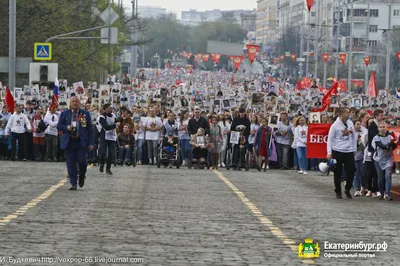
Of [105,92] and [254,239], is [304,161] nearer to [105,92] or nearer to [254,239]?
[105,92]

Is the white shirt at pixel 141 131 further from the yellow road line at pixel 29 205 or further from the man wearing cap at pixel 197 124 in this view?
the yellow road line at pixel 29 205

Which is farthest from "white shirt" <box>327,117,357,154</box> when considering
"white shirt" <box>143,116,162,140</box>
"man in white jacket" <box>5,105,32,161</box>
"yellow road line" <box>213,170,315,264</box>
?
"man in white jacket" <box>5,105,32,161</box>

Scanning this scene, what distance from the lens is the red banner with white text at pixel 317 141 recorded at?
31609mm

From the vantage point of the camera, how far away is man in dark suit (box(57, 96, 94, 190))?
23422mm

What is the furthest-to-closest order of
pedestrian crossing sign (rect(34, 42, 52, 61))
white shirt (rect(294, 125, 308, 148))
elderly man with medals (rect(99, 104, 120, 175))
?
pedestrian crossing sign (rect(34, 42, 52, 61)) → white shirt (rect(294, 125, 308, 148)) → elderly man with medals (rect(99, 104, 120, 175))

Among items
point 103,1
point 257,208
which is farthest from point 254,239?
point 103,1

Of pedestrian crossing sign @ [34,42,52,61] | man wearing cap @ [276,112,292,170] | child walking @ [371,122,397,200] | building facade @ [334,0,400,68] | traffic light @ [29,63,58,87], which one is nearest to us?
child walking @ [371,122,397,200]

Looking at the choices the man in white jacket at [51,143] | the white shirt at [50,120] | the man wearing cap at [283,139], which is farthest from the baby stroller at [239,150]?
the man in white jacket at [51,143]

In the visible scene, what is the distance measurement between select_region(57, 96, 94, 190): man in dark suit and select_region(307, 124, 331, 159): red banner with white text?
921 centimetres

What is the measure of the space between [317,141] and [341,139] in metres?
7.75

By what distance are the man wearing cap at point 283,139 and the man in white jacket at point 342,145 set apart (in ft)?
47.8

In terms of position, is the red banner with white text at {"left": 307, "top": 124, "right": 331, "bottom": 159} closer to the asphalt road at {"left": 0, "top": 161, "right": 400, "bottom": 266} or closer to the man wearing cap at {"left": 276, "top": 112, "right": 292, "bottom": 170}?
the asphalt road at {"left": 0, "top": 161, "right": 400, "bottom": 266}

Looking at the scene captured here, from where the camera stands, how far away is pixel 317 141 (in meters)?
31.7

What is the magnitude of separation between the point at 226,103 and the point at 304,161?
34.5 feet
